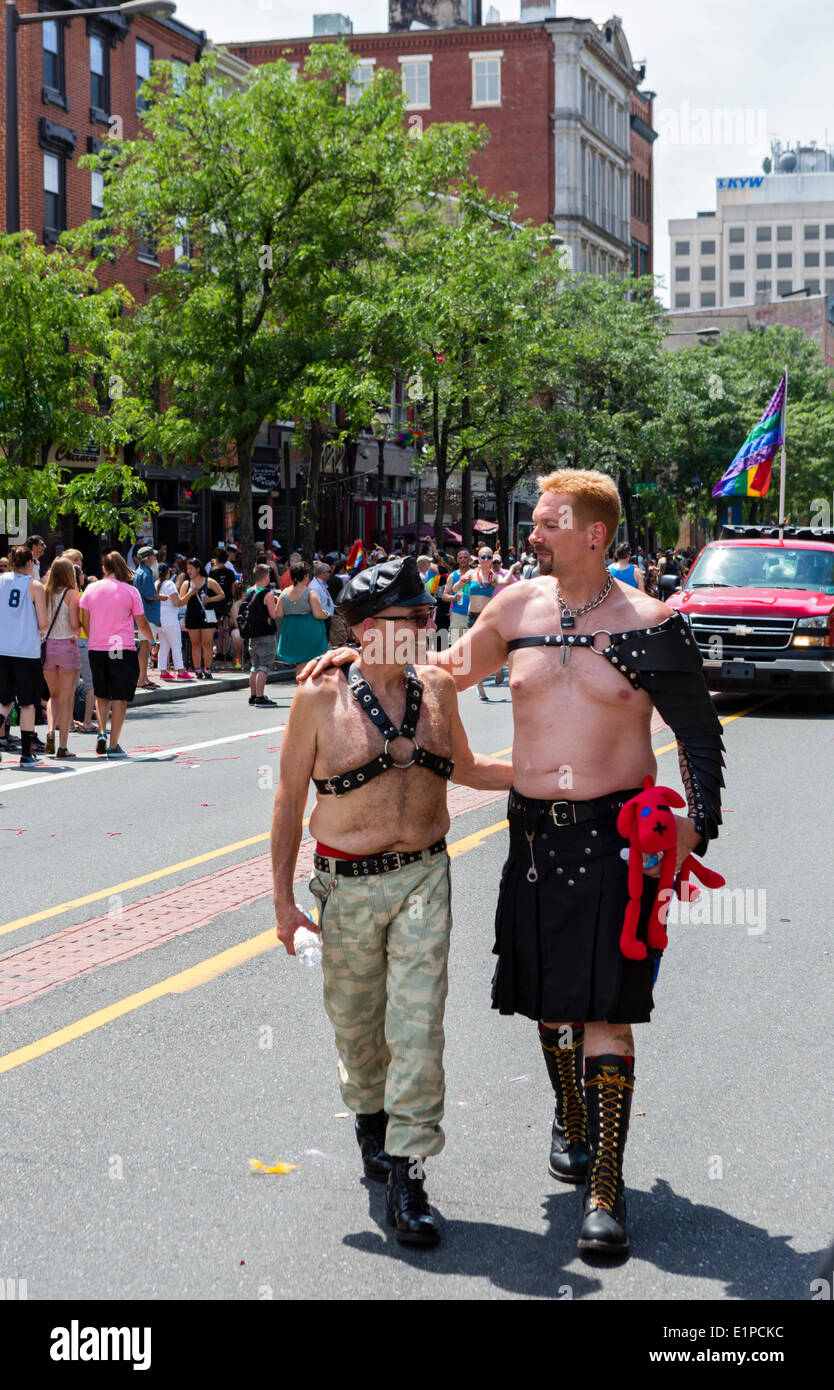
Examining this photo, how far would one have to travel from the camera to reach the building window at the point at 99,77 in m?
36.6

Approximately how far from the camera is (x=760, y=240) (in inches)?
6491

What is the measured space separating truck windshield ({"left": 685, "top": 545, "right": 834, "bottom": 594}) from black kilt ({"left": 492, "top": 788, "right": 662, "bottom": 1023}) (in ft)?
48.0

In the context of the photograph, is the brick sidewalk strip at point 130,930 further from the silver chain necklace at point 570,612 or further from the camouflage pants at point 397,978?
the silver chain necklace at point 570,612

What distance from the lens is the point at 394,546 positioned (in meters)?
49.4

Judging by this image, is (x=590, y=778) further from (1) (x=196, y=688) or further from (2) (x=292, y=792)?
(1) (x=196, y=688)

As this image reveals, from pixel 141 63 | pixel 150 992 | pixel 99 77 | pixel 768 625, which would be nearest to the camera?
pixel 150 992

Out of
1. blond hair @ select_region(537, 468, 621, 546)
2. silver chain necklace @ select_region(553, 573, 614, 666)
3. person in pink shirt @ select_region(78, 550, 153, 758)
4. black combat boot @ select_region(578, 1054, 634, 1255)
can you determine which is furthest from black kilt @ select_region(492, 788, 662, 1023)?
person in pink shirt @ select_region(78, 550, 153, 758)

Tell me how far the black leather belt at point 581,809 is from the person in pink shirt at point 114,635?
10.2 m

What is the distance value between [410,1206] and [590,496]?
1.82 meters

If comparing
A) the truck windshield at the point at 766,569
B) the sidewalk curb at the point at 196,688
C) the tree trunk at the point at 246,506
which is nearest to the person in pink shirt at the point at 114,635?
the sidewalk curb at the point at 196,688

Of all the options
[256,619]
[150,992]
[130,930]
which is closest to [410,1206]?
[150,992]

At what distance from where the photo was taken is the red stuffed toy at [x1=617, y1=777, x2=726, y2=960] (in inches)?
158

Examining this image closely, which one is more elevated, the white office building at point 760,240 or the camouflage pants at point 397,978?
the white office building at point 760,240

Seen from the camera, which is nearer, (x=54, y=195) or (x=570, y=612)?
(x=570, y=612)
